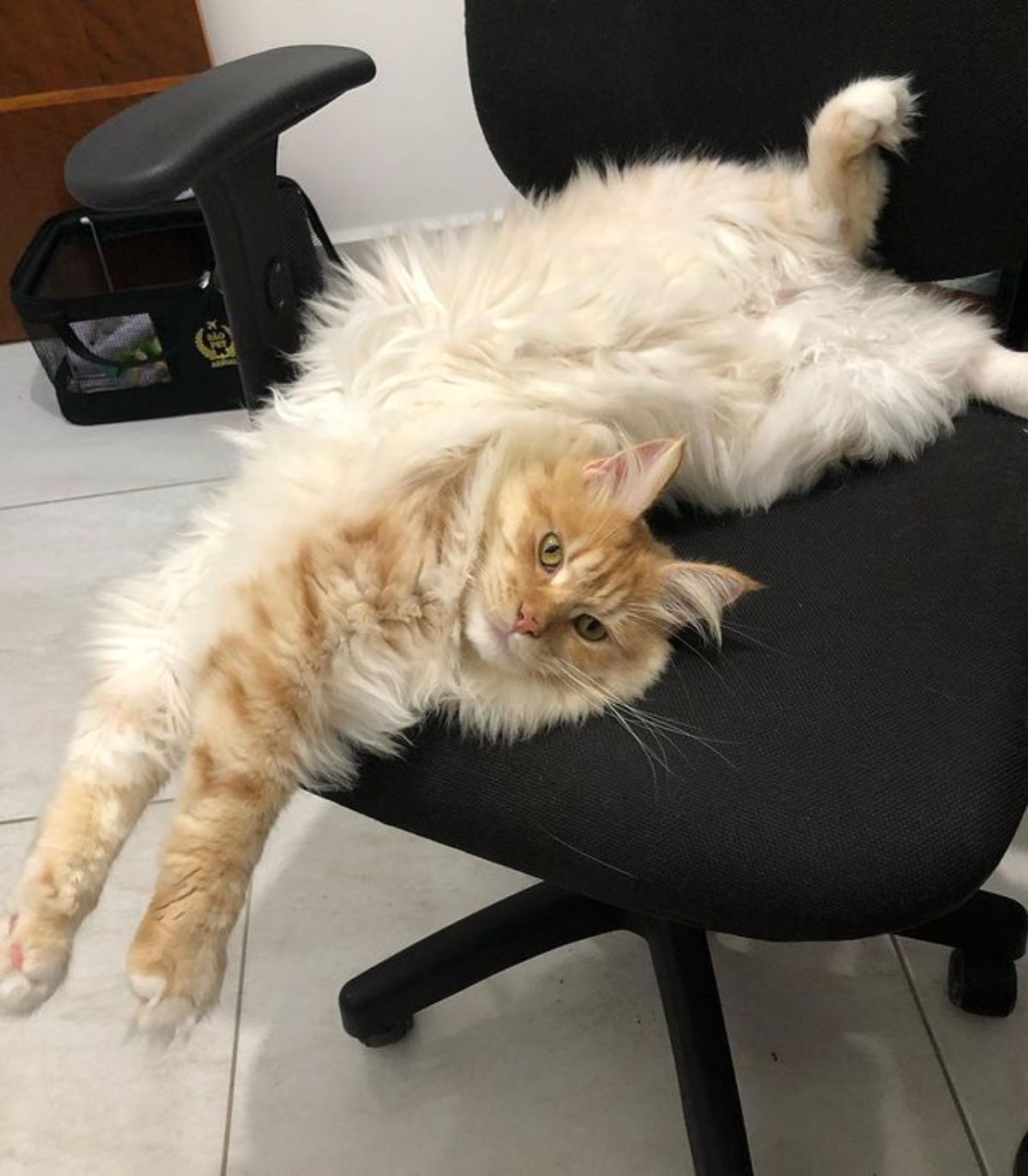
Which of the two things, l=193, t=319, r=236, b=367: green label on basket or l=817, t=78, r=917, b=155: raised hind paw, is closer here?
l=817, t=78, r=917, b=155: raised hind paw

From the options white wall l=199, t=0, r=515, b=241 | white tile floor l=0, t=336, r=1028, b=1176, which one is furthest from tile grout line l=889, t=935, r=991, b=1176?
white wall l=199, t=0, r=515, b=241

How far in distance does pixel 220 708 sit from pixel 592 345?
52 centimetres

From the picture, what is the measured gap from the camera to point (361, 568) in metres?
0.87

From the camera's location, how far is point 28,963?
0.80 m

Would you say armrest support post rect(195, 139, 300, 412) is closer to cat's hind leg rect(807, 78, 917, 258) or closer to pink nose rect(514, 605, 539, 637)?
pink nose rect(514, 605, 539, 637)

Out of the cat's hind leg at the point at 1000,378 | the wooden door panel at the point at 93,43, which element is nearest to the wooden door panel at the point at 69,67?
the wooden door panel at the point at 93,43

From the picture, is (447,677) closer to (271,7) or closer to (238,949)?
(238,949)

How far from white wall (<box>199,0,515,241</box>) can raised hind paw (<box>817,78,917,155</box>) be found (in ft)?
3.78

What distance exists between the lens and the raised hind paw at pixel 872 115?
102 centimetres

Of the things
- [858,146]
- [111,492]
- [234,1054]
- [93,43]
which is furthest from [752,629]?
[93,43]

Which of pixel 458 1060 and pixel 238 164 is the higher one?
pixel 238 164

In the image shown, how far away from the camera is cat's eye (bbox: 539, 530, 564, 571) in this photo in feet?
2.93

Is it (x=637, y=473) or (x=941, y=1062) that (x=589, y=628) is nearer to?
(x=637, y=473)

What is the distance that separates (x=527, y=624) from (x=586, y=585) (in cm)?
7
